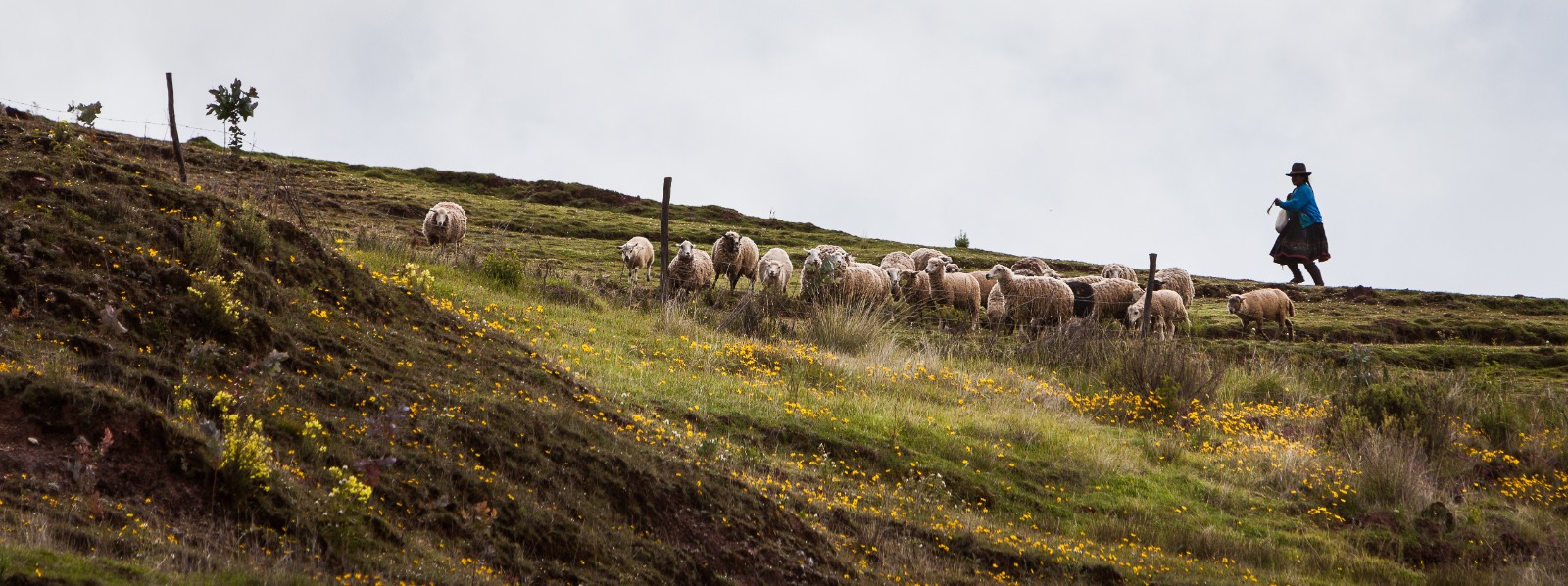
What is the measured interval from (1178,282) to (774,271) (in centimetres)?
1317

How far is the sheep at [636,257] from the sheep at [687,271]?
2.09m

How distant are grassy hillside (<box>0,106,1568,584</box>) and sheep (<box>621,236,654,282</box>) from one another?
4748 mm

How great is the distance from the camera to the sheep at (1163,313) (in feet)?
82.9

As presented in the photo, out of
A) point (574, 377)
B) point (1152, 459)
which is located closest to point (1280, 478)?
point (1152, 459)

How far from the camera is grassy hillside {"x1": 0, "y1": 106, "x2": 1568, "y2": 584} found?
239 inches

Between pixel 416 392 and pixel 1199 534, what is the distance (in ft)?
26.1

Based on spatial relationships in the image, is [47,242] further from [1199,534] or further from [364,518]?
[1199,534]

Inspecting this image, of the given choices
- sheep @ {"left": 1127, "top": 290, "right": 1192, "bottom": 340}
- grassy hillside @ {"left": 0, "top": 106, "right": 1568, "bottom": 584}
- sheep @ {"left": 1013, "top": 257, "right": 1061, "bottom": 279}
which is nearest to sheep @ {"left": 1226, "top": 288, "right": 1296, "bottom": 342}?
sheep @ {"left": 1127, "top": 290, "right": 1192, "bottom": 340}

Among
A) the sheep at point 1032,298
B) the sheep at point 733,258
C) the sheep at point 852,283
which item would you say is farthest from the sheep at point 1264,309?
the sheep at point 733,258

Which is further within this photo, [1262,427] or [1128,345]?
[1128,345]

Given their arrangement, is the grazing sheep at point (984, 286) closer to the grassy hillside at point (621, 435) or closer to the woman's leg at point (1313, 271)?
the grassy hillside at point (621, 435)

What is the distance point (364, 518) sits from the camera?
20.7 feet

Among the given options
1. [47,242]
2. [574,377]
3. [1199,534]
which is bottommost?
[1199,534]

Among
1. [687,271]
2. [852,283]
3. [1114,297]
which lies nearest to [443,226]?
[687,271]
